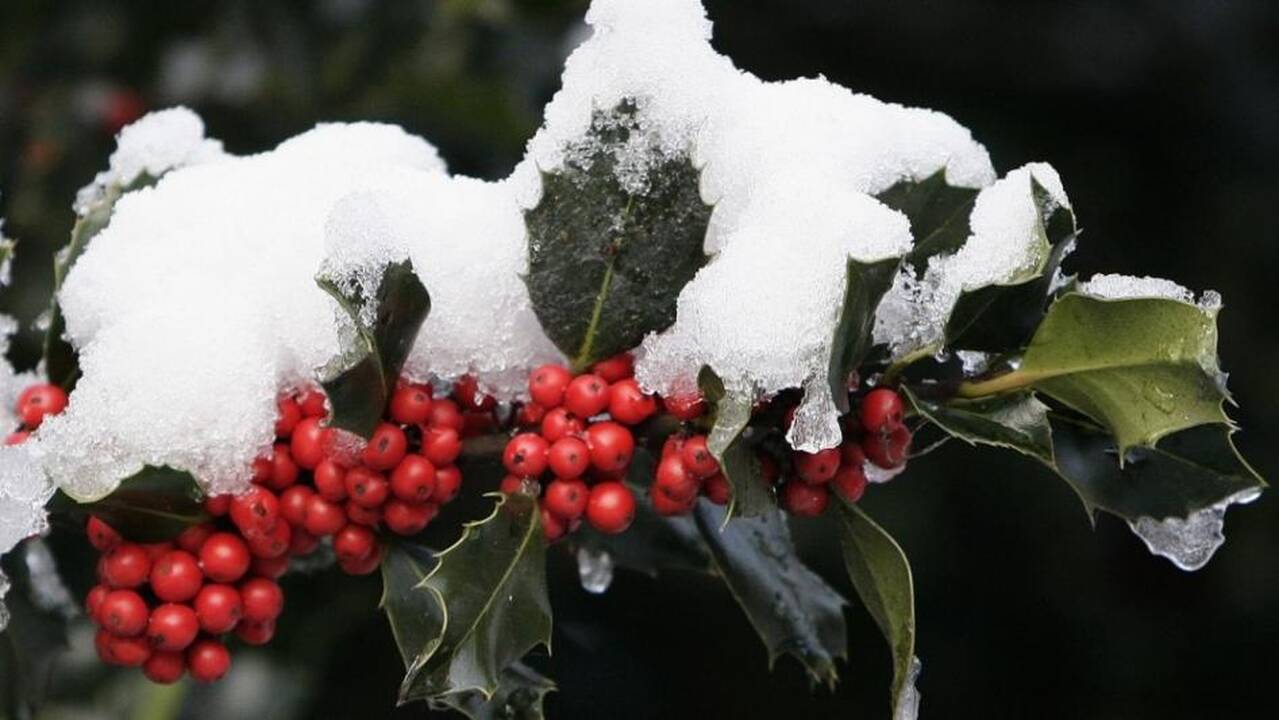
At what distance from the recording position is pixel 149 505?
99 cm

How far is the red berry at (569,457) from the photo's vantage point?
0.98 m

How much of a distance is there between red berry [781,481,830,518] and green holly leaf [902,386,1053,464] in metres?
0.08

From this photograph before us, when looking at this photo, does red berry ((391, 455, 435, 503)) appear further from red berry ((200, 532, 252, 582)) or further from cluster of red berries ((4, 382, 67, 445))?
cluster of red berries ((4, 382, 67, 445))

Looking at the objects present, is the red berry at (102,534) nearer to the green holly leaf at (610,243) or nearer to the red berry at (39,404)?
the red berry at (39,404)

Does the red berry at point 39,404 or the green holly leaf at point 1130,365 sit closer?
the green holly leaf at point 1130,365

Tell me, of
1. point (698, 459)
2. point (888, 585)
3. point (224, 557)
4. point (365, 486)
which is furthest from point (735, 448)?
point (224, 557)

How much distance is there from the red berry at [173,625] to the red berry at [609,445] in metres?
0.29

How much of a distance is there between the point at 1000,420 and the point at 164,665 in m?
0.59

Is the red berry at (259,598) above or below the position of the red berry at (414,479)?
below

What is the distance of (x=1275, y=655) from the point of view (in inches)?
116

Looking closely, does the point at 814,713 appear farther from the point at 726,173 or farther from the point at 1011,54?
the point at 726,173

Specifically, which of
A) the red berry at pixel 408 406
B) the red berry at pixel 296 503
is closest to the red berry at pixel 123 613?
the red berry at pixel 296 503

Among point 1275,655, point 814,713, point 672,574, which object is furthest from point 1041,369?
point 1275,655

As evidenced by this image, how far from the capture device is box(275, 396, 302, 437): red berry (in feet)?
3.34
